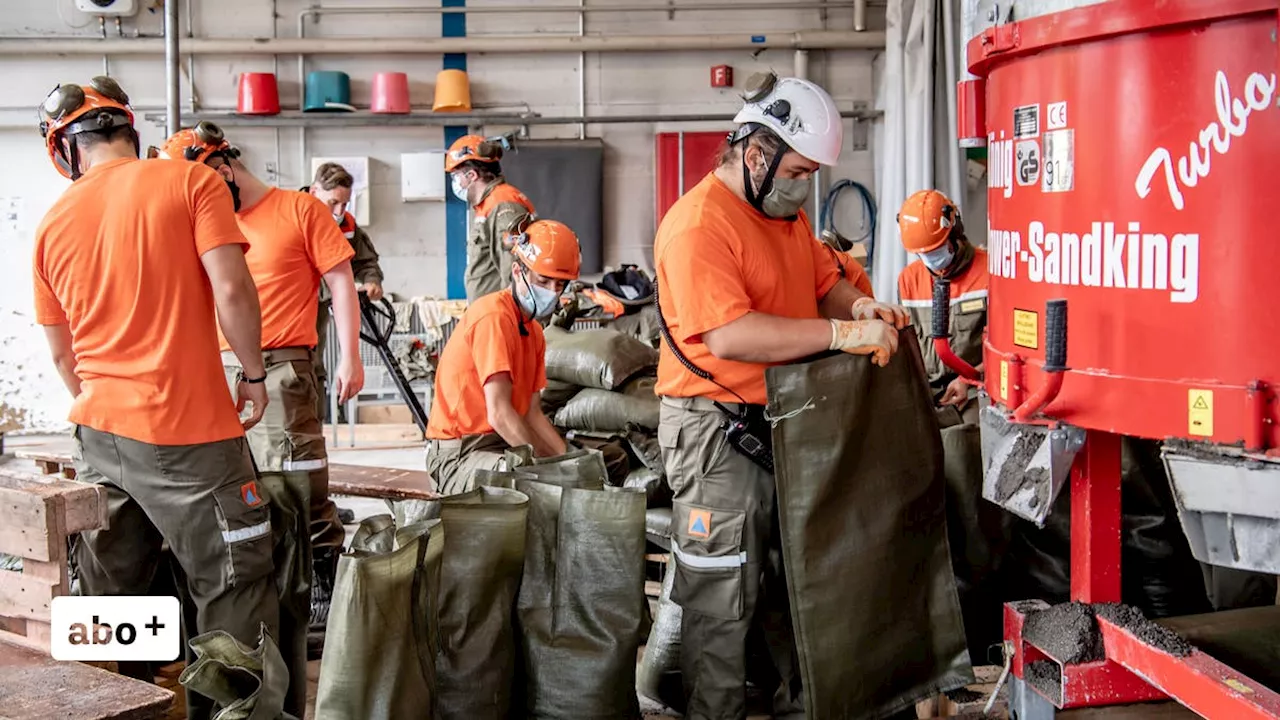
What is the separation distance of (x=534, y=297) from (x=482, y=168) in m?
2.74

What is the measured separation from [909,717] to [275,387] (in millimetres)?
2283

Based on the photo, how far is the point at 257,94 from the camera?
9.45 m

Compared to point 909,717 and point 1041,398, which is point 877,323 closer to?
point 1041,398

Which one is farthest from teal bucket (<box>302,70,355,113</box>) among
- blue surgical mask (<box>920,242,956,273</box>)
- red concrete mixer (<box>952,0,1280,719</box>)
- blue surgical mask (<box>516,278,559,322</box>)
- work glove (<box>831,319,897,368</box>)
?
red concrete mixer (<box>952,0,1280,719</box>)

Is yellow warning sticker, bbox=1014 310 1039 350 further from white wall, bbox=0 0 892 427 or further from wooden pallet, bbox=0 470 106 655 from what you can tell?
white wall, bbox=0 0 892 427

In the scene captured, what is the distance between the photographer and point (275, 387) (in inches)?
162

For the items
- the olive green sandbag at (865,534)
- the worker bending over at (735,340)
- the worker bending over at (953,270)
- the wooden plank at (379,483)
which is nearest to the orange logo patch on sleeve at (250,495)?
the worker bending over at (735,340)

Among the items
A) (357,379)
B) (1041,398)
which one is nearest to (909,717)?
(1041,398)

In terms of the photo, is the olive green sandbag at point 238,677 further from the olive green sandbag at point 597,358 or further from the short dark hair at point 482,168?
the short dark hair at point 482,168

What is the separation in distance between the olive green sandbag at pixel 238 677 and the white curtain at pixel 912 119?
252 inches

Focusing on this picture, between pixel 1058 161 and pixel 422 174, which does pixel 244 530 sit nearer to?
pixel 1058 161

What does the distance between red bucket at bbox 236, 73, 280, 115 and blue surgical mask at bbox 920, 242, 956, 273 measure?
6549 mm

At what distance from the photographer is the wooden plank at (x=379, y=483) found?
14.3ft

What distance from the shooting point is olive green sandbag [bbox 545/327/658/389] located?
4.95 metres
